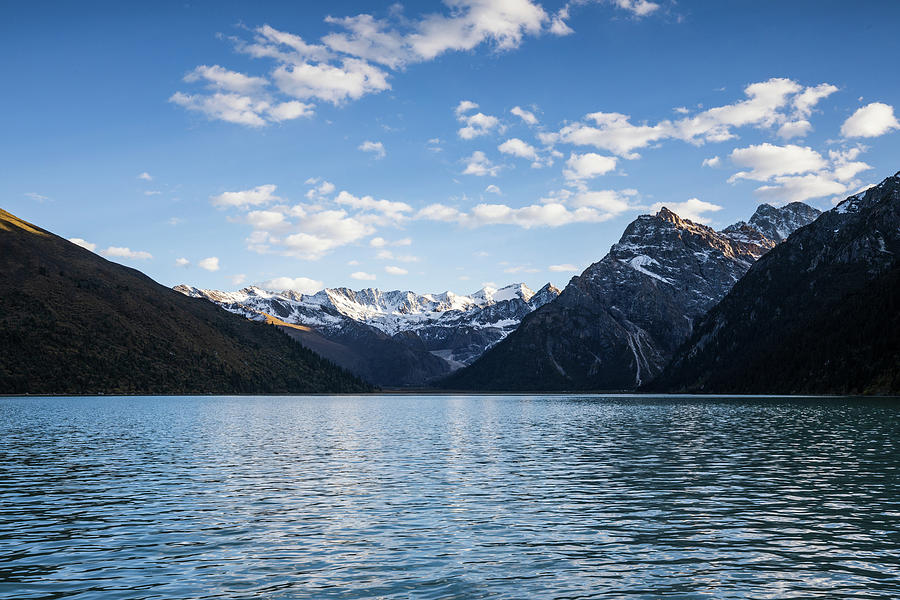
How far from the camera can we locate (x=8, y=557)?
2789cm

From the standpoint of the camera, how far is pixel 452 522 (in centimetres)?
3516

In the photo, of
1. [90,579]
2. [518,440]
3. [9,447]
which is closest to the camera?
[90,579]

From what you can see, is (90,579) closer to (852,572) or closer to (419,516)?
(419,516)

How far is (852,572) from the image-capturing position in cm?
2502

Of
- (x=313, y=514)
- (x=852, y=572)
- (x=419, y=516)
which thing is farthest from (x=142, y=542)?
(x=852, y=572)

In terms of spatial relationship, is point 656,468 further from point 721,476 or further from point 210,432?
point 210,432

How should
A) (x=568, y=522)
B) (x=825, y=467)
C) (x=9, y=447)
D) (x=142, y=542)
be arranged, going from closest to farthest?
(x=142, y=542), (x=568, y=522), (x=825, y=467), (x=9, y=447)

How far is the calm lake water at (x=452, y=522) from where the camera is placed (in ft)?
79.6

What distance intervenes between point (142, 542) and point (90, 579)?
6.10 m

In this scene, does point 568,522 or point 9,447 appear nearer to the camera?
point 568,522

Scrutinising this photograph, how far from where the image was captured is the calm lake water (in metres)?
24.3

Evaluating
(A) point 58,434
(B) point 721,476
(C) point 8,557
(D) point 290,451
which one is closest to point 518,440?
(D) point 290,451

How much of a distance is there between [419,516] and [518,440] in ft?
172

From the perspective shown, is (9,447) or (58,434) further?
(58,434)
